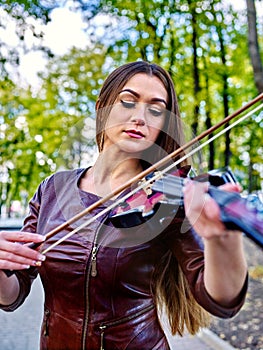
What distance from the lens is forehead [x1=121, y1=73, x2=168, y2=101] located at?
1.74 meters

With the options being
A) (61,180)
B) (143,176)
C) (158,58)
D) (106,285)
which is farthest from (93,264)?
(158,58)

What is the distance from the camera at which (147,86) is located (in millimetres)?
1744

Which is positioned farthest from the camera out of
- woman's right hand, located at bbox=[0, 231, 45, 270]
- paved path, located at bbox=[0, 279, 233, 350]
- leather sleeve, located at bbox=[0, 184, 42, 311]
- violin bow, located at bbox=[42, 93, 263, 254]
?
paved path, located at bbox=[0, 279, 233, 350]

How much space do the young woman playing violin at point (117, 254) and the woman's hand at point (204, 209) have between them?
195 millimetres

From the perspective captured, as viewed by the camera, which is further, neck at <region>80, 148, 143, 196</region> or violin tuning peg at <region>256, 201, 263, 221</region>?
neck at <region>80, 148, 143, 196</region>

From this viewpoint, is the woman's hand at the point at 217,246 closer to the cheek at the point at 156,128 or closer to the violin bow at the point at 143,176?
the violin bow at the point at 143,176

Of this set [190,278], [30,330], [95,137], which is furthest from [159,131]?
[30,330]

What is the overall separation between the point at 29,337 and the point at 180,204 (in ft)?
18.9

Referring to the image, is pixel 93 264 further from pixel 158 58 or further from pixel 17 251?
Answer: pixel 158 58

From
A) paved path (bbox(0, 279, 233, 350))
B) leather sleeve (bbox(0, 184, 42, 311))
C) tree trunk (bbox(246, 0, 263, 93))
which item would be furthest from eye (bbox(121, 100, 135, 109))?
paved path (bbox(0, 279, 233, 350))

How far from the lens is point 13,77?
7.91m

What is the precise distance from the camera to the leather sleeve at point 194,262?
1295 millimetres

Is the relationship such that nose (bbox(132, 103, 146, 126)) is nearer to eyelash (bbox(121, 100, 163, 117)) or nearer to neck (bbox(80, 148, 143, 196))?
eyelash (bbox(121, 100, 163, 117))

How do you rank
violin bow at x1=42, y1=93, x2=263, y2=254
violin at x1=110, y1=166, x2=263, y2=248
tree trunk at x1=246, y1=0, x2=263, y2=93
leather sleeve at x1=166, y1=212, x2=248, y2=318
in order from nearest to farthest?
violin at x1=110, y1=166, x2=263, y2=248
leather sleeve at x1=166, y1=212, x2=248, y2=318
violin bow at x1=42, y1=93, x2=263, y2=254
tree trunk at x1=246, y1=0, x2=263, y2=93
